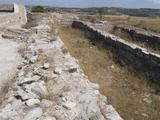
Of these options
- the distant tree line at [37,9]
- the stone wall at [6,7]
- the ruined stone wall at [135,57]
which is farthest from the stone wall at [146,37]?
the distant tree line at [37,9]

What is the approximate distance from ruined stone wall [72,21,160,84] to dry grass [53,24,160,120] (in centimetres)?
32

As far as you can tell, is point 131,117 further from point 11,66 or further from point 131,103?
point 11,66

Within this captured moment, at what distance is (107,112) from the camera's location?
21.0 ft

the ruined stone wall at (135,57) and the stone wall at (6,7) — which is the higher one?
the ruined stone wall at (135,57)

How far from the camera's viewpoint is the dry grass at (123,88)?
27.7ft

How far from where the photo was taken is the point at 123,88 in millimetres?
10461

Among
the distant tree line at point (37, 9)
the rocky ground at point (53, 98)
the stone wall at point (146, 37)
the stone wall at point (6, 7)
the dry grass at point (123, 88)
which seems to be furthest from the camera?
the distant tree line at point (37, 9)

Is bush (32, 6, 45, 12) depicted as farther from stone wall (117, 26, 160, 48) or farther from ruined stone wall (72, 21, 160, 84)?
ruined stone wall (72, 21, 160, 84)

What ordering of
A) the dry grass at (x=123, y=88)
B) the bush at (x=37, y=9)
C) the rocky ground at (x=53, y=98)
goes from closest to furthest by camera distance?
the rocky ground at (x=53, y=98), the dry grass at (x=123, y=88), the bush at (x=37, y=9)

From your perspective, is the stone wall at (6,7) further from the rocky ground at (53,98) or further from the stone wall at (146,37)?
the rocky ground at (53,98)

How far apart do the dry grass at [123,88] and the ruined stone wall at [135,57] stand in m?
0.32

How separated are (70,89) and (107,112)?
976mm

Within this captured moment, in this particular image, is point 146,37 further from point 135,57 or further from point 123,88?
point 123,88

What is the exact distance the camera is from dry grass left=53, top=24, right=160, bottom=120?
27.7 feet
